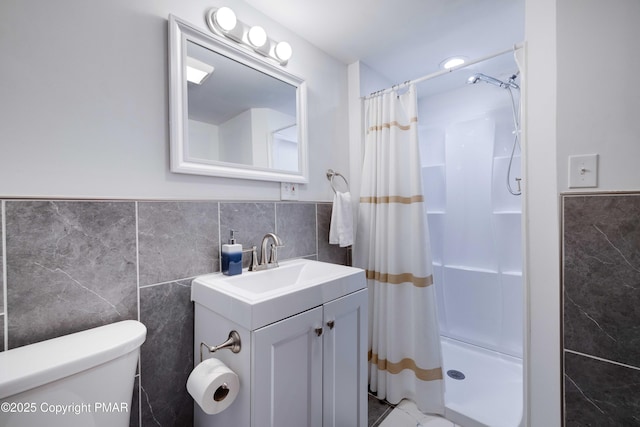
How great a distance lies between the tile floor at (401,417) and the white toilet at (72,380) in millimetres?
1238

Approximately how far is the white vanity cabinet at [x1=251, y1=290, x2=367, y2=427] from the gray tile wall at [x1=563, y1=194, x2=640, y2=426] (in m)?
0.79

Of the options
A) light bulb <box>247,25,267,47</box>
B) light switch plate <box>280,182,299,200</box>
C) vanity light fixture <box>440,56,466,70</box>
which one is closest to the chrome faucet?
light switch plate <box>280,182,299,200</box>

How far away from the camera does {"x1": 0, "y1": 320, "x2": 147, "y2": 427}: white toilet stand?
59 centimetres

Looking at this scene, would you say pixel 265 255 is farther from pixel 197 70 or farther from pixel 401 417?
pixel 401 417

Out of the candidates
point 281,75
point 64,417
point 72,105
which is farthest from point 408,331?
point 72,105

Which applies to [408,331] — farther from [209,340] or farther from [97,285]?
[97,285]

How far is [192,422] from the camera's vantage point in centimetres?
108

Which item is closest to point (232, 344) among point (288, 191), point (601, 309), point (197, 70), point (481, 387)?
point (288, 191)

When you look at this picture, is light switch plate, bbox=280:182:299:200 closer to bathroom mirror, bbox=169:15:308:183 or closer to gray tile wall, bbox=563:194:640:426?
bathroom mirror, bbox=169:15:308:183

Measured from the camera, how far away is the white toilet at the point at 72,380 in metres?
0.59

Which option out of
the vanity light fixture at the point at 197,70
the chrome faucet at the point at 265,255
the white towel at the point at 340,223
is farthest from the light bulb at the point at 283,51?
the chrome faucet at the point at 265,255

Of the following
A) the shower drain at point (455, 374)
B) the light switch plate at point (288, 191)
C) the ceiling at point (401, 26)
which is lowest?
the shower drain at point (455, 374)

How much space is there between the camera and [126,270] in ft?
3.03

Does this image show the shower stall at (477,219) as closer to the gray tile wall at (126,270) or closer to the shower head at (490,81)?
the shower head at (490,81)
